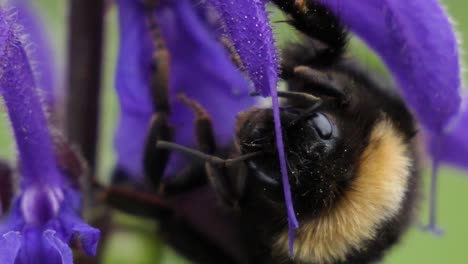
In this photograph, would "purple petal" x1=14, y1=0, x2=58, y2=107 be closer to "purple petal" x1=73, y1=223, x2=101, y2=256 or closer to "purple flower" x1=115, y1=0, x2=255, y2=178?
"purple flower" x1=115, y1=0, x2=255, y2=178

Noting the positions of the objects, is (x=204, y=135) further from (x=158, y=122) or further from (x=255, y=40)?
(x=255, y=40)

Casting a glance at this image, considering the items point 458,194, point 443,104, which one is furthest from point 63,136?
point 458,194

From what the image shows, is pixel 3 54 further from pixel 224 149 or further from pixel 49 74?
pixel 49 74

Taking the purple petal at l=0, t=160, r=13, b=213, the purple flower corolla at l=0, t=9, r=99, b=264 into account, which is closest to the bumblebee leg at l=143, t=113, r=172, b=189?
the purple flower corolla at l=0, t=9, r=99, b=264

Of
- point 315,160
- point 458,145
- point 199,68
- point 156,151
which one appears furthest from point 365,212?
point 458,145

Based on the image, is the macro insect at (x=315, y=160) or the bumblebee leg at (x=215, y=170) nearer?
the macro insect at (x=315, y=160)

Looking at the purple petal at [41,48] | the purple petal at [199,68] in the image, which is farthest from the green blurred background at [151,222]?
the purple petal at [199,68]

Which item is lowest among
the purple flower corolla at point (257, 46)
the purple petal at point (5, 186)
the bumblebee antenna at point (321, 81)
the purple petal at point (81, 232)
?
the purple petal at point (5, 186)

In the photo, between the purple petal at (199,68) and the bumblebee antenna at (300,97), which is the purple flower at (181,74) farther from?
the bumblebee antenna at (300,97)
